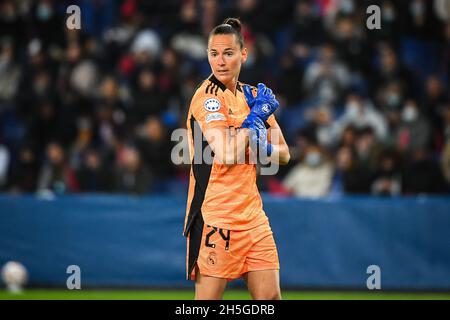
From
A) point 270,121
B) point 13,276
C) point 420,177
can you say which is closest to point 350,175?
point 420,177

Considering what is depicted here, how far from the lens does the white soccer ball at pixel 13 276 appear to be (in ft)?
37.1

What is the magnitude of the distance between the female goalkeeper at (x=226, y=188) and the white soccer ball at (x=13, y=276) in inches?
237

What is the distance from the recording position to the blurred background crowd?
1313 centimetres

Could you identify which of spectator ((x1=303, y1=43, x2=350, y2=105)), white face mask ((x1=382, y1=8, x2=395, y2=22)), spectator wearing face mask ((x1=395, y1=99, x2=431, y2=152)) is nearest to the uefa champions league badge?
spectator wearing face mask ((x1=395, y1=99, x2=431, y2=152))

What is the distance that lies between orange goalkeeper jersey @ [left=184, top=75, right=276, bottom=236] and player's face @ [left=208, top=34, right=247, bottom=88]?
9 centimetres

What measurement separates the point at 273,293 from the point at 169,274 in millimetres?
6184

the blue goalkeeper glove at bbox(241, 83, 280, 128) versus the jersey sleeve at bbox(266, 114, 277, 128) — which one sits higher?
the blue goalkeeper glove at bbox(241, 83, 280, 128)

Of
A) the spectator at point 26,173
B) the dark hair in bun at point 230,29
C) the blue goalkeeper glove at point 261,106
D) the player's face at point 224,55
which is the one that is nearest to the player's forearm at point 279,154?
the blue goalkeeper glove at point 261,106

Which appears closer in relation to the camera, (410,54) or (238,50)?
(238,50)

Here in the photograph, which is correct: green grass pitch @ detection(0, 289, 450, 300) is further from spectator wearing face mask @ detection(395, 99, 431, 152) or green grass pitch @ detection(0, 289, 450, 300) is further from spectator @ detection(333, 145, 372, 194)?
spectator wearing face mask @ detection(395, 99, 431, 152)

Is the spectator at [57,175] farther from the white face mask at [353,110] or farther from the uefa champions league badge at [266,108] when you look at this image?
the uefa champions league badge at [266,108]

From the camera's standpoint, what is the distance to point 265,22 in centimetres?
1535
